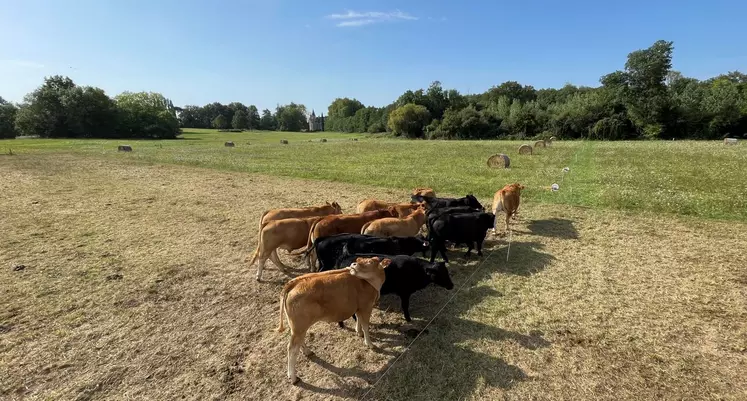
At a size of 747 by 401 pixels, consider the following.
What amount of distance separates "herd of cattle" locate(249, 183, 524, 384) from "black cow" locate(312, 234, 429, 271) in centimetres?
2

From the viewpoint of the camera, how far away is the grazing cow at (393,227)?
8.02 meters

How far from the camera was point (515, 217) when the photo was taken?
11.6 m

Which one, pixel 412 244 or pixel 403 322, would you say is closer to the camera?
pixel 403 322

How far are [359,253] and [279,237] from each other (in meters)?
1.92

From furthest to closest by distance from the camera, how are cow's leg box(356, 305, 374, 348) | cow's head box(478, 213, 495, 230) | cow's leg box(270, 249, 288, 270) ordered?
cow's head box(478, 213, 495, 230) → cow's leg box(270, 249, 288, 270) → cow's leg box(356, 305, 374, 348)

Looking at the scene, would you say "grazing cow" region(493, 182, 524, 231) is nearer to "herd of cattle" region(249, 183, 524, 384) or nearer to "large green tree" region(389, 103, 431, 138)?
"herd of cattle" region(249, 183, 524, 384)

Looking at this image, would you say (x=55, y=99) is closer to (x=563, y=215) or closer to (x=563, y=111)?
(x=563, y=215)

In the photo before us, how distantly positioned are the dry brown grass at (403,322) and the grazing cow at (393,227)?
4.33ft

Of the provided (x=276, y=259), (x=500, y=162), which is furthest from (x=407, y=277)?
(x=500, y=162)

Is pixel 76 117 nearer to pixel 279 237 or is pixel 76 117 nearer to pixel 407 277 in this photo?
pixel 279 237

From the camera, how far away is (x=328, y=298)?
4.74 meters

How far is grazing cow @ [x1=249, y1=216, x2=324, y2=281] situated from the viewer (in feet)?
24.1

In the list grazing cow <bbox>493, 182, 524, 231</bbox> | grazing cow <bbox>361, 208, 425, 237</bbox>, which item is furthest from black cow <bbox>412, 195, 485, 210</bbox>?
grazing cow <bbox>361, 208, 425, 237</bbox>

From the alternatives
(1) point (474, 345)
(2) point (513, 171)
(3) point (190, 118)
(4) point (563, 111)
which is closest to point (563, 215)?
(1) point (474, 345)
